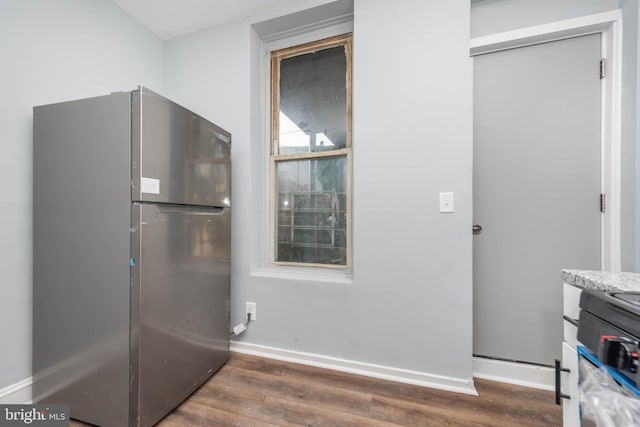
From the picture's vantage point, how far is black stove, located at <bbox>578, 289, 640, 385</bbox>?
1.86 ft

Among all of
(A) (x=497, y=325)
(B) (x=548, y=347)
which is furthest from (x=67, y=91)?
(B) (x=548, y=347)

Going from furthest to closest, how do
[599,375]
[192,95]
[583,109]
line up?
[192,95] < [583,109] < [599,375]

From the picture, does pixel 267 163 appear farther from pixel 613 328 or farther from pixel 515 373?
pixel 515 373

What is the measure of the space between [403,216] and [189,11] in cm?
217

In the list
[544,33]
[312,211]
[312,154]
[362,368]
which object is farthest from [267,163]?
[544,33]

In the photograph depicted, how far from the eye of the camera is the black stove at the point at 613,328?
565 millimetres

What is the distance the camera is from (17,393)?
1.29 m

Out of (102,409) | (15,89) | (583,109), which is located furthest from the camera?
(583,109)

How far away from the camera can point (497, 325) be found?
1628mm

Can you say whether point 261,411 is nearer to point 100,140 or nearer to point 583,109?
point 100,140

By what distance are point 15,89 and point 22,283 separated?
1.02 meters

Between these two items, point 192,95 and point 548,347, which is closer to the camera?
point 548,347

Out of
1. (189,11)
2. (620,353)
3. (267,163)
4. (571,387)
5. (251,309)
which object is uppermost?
(189,11)

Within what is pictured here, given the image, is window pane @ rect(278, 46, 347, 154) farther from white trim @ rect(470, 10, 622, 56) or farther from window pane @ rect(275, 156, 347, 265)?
white trim @ rect(470, 10, 622, 56)
